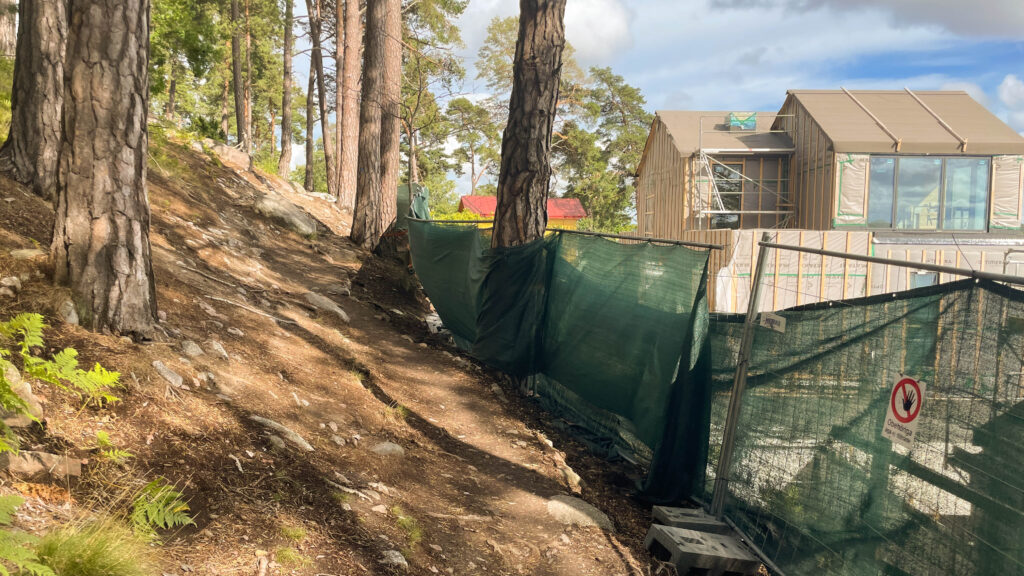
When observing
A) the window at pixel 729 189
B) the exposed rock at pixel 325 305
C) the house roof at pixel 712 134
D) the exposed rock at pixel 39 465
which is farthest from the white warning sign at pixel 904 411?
the window at pixel 729 189

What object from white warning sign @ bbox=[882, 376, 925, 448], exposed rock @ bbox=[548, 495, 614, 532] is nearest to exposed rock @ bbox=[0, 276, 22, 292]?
exposed rock @ bbox=[548, 495, 614, 532]

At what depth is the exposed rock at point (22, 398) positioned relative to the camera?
3174 millimetres

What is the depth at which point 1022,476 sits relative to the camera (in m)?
2.59

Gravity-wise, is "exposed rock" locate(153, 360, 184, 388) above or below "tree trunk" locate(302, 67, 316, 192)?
below

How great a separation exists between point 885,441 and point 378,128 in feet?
42.7

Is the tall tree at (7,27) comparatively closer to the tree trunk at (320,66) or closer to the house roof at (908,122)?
the tree trunk at (320,66)

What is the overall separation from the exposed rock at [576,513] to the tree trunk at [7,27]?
10.9m

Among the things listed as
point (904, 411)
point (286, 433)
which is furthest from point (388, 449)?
point (904, 411)

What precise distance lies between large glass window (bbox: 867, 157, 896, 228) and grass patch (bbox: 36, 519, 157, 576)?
25.1m

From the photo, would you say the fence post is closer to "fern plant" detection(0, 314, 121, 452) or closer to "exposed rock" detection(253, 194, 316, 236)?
"fern plant" detection(0, 314, 121, 452)

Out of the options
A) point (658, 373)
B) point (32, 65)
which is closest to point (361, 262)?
point (32, 65)

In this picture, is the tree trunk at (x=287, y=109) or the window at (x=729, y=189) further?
the tree trunk at (x=287, y=109)

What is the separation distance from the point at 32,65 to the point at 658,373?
6562 millimetres

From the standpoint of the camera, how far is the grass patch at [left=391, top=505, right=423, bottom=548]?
12.7 ft
